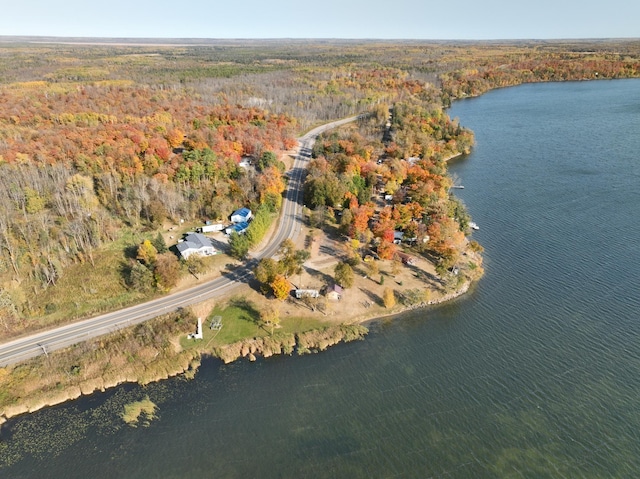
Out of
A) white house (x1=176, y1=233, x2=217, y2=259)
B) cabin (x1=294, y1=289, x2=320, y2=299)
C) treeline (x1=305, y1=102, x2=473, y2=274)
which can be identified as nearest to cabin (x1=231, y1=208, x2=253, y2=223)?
white house (x1=176, y1=233, x2=217, y2=259)

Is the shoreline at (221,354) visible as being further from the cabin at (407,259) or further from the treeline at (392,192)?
the treeline at (392,192)

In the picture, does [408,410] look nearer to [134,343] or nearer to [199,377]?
[199,377]

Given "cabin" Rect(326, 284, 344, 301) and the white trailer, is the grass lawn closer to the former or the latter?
"cabin" Rect(326, 284, 344, 301)

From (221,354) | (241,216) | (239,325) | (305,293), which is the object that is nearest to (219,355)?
(221,354)

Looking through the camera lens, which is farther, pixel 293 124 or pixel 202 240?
pixel 293 124

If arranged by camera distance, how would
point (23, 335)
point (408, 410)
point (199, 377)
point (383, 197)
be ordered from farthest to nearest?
1. point (383, 197)
2. point (23, 335)
3. point (199, 377)
4. point (408, 410)

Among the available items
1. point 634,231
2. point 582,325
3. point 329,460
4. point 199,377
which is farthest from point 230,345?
point 634,231

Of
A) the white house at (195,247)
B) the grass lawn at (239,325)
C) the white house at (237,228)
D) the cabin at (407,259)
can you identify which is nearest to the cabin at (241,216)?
the white house at (237,228)

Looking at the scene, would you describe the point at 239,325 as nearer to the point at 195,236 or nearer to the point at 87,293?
the point at 195,236
